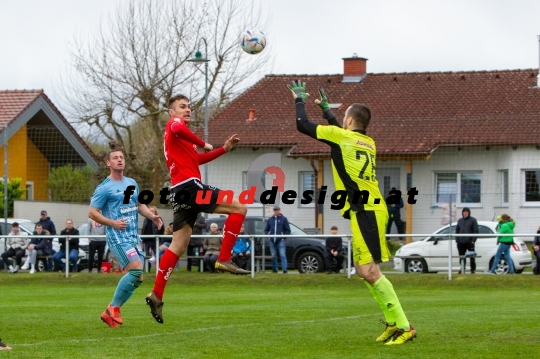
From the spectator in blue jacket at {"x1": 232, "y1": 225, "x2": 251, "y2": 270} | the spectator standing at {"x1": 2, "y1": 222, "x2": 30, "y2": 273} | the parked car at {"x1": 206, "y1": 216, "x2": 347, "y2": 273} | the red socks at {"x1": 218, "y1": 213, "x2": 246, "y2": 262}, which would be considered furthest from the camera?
the spectator standing at {"x1": 2, "y1": 222, "x2": 30, "y2": 273}

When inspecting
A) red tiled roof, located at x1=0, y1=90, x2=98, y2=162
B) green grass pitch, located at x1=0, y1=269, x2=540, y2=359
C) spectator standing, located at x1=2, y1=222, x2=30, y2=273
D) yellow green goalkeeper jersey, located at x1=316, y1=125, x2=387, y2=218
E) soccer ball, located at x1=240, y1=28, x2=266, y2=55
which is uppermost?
red tiled roof, located at x1=0, y1=90, x2=98, y2=162

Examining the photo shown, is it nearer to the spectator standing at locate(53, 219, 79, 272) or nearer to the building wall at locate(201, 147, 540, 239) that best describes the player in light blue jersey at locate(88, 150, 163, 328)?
the spectator standing at locate(53, 219, 79, 272)

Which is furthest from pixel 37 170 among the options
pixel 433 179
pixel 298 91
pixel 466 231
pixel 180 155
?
pixel 298 91

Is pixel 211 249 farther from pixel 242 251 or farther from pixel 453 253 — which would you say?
pixel 453 253

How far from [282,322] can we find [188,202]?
1992mm

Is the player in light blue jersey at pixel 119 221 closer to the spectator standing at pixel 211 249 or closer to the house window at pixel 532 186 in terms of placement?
the spectator standing at pixel 211 249

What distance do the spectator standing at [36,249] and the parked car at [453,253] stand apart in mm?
8212

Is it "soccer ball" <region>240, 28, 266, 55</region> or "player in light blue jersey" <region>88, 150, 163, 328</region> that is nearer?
"player in light blue jersey" <region>88, 150, 163, 328</region>

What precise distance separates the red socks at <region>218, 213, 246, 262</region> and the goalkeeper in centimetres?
162

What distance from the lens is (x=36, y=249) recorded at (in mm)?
23531

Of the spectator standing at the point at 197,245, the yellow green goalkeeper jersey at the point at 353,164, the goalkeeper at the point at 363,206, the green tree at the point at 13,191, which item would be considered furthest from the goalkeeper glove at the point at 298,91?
the green tree at the point at 13,191

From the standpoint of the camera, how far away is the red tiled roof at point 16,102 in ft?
108

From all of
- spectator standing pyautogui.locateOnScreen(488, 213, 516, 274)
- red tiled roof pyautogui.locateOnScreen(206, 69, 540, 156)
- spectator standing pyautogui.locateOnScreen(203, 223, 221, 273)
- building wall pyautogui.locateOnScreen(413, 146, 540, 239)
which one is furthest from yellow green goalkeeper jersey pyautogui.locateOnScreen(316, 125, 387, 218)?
red tiled roof pyautogui.locateOnScreen(206, 69, 540, 156)

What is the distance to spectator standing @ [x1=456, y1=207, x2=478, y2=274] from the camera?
69.8 ft
